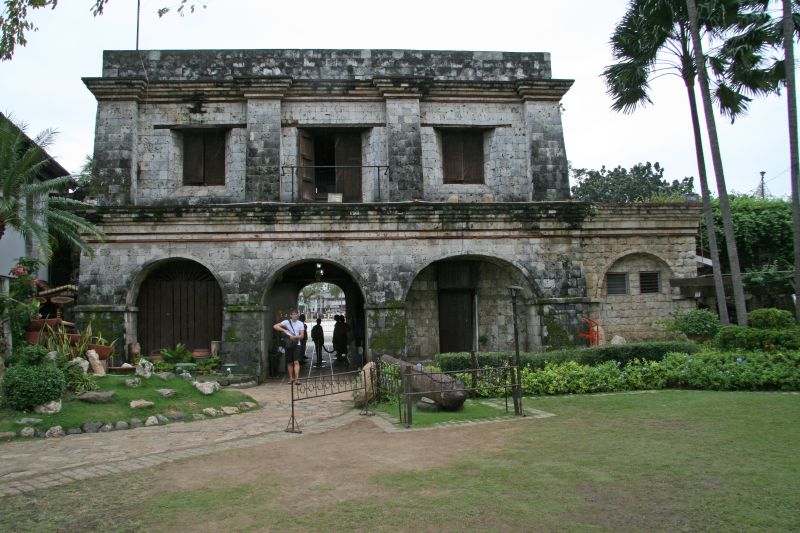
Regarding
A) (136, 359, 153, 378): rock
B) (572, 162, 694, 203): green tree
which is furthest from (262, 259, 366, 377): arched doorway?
Answer: (572, 162, 694, 203): green tree

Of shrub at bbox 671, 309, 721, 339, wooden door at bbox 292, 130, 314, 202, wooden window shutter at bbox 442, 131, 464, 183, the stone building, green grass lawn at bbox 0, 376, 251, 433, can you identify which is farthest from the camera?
wooden window shutter at bbox 442, 131, 464, 183

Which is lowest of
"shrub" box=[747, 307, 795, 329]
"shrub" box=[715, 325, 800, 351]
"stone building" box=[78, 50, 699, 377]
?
"shrub" box=[715, 325, 800, 351]

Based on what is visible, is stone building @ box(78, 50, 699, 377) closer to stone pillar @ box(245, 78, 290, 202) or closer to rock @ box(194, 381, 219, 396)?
stone pillar @ box(245, 78, 290, 202)

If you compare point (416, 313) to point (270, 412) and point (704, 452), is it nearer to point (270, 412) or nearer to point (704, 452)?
point (270, 412)

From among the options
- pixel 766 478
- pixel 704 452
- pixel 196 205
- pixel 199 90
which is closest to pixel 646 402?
pixel 704 452

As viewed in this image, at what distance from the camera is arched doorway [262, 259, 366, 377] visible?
16438 millimetres

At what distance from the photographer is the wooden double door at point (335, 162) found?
16.0 metres

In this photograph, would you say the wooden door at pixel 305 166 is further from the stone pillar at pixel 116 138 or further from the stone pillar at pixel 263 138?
the stone pillar at pixel 116 138

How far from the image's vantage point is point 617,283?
1703 centimetres

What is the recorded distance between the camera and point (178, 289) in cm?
1551

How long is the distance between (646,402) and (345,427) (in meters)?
5.19

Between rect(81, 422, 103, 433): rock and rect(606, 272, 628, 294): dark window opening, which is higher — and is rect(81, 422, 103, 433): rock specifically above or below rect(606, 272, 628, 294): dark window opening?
below

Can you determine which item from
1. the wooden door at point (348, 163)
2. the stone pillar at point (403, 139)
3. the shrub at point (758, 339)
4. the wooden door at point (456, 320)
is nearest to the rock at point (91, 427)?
the stone pillar at point (403, 139)

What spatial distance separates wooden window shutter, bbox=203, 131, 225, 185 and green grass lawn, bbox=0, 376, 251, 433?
6654 millimetres
